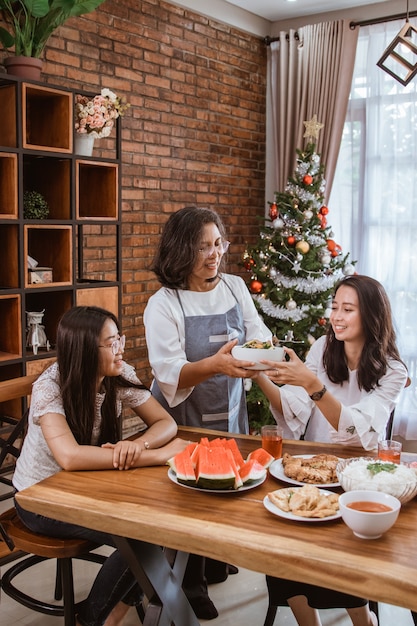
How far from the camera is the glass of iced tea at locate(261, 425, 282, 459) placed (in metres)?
2.03

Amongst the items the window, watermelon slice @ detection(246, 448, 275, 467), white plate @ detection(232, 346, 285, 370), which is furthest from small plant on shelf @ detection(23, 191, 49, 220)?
the window

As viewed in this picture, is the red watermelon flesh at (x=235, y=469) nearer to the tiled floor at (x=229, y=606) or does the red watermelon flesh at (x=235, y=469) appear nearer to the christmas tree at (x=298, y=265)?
the tiled floor at (x=229, y=606)

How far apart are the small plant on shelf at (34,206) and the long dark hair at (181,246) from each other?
1.30 metres

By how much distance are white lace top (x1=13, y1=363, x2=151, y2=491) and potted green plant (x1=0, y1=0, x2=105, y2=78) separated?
6.63ft

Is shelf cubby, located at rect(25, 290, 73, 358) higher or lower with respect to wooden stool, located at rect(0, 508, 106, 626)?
higher

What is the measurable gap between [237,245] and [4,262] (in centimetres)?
251

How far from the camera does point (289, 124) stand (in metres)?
5.55

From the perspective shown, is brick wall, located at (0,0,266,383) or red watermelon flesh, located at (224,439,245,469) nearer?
red watermelon flesh, located at (224,439,245,469)

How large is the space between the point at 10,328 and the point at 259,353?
1794 millimetres

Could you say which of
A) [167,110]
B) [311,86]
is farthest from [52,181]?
[311,86]

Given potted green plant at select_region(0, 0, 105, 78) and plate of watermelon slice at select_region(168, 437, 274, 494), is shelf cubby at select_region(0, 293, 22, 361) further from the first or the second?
plate of watermelon slice at select_region(168, 437, 274, 494)

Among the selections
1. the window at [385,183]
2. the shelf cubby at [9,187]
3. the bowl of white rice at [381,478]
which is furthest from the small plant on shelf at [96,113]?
the bowl of white rice at [381,478]

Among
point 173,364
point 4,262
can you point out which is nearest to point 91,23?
point 4,262

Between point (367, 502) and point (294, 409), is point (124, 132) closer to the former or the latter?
point (294, 409)
